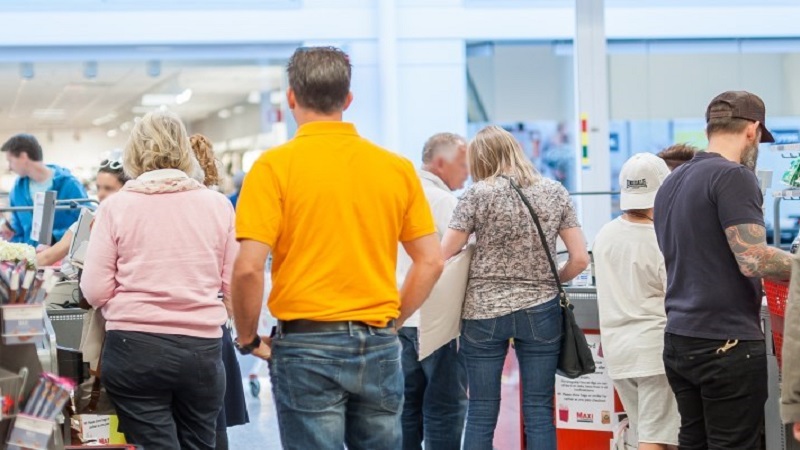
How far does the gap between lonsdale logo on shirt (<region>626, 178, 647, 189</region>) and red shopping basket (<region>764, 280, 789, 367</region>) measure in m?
0.52

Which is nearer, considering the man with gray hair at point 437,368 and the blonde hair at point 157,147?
the blonde hair at point 157,147

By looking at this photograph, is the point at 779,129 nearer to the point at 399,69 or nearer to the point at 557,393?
the point at 399,69

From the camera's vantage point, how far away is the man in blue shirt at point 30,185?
7.02 meters

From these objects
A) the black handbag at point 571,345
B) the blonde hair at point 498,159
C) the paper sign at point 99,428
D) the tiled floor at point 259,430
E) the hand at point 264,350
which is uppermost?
the blonde hair at point 498,159

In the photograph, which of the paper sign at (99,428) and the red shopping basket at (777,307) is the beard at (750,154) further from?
the paper sign at (99,428)

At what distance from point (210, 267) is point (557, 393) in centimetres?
191

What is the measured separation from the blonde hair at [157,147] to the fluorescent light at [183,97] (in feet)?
21.5

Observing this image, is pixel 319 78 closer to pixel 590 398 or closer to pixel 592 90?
pixel 590 398

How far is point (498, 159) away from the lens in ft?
13.6

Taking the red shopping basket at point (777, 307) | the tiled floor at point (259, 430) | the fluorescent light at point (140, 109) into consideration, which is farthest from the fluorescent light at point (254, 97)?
the red shopping basket at point (777, 307)

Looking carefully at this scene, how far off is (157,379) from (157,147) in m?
0.68

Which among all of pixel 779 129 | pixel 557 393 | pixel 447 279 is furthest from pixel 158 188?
pixel 779 129

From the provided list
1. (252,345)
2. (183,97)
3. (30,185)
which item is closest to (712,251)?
(252,345)

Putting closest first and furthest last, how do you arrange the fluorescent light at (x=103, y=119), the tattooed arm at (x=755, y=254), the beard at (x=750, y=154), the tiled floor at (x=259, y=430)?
the tattooed arm at (x=755, y=254) < the beard at (x=750, y=154) < the tiled floor at (x=259, y=430) < the fluorescent light at (x=103, y=119)
